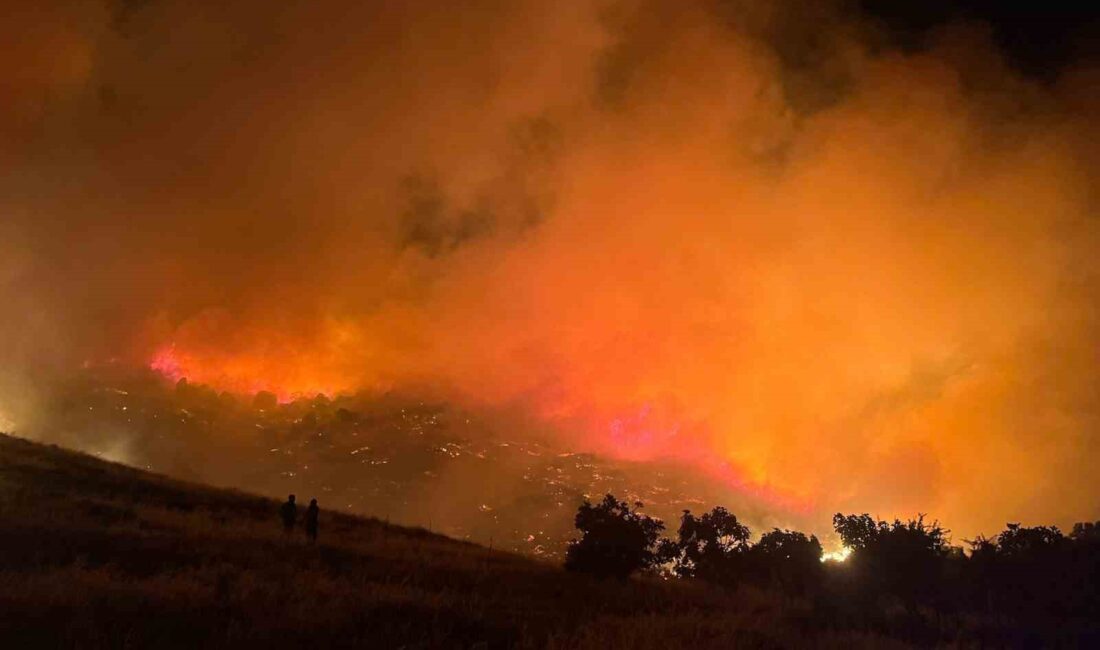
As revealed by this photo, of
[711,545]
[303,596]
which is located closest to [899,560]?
[711,545]

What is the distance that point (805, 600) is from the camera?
23594 mm

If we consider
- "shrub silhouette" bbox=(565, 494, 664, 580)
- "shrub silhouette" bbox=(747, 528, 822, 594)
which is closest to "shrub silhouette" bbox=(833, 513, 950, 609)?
"shrub silhouette" bbox=(747, 528, 822, 594)

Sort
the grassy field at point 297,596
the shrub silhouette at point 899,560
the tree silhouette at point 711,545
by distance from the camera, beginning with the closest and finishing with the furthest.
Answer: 1. the grassy field at point 297,596
2. the shrub silhouette at point 899,560
3. the tree silhouette at point 711,545

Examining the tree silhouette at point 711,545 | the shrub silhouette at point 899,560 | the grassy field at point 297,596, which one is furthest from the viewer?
the tree silhouette at point 711,545

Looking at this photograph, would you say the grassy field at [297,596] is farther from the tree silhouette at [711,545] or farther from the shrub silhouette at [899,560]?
the tree silhouette at [711,545]

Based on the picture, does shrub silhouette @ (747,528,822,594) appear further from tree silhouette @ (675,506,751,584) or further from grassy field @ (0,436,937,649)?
grassy field @ (0,436,937,649)

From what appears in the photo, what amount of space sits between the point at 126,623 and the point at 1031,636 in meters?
22.4

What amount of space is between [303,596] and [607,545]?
664 inches

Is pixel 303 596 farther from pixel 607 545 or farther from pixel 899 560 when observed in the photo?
pixel 899 560

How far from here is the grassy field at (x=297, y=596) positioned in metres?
10.5

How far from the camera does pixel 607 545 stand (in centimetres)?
2808

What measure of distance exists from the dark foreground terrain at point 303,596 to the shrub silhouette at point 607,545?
39.8 inches

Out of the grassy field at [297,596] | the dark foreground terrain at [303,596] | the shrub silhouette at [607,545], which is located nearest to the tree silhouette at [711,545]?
the shrub silhouette at [607,545]

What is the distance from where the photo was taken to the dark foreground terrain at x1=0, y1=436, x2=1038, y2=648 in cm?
1049
